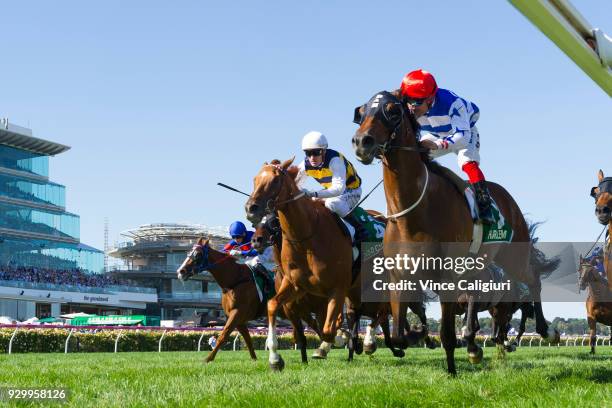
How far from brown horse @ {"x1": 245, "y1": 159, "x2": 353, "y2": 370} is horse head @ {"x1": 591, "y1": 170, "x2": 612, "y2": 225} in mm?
2701

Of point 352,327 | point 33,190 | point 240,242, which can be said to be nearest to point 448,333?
point 352,327

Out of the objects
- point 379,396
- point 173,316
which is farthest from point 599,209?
point 173,316

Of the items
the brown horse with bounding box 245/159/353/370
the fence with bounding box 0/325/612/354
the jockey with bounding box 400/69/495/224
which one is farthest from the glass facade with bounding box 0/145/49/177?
the jockey with bounding box 400/69/495/224

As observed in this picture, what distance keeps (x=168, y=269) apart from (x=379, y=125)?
8195 centimetres

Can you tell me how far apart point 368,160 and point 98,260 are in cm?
7716

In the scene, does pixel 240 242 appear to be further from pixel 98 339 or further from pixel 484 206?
pixel 98 339

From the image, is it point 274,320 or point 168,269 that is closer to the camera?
point 274,320

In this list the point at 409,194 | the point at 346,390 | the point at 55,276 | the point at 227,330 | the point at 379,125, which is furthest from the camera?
the point at 55,276

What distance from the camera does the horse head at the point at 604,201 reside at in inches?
307

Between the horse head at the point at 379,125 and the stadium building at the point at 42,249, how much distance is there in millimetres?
60020

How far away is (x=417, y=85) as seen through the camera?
21.9ft

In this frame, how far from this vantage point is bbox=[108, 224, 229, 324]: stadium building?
8344 centimetres

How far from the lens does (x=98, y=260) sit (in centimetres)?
7925

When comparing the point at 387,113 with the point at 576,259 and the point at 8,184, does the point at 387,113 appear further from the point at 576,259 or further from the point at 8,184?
the point at 8,184
